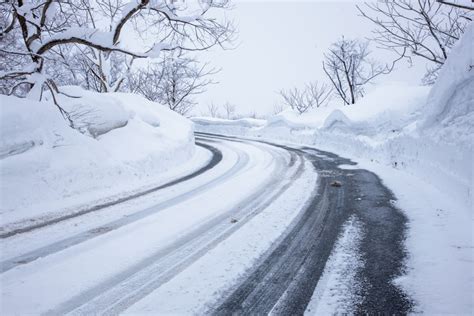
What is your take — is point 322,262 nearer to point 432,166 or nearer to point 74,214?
point 74,214

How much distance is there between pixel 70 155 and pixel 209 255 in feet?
16.2

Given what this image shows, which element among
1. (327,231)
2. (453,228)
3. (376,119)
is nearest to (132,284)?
(327,231)

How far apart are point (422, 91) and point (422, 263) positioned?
11.5m

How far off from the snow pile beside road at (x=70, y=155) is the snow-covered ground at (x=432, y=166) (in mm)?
5277

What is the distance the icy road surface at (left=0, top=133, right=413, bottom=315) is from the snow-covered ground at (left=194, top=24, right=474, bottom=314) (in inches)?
9.3

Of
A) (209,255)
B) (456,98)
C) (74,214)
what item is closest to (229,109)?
(456,98)

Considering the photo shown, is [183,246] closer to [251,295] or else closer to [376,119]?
[251,295]

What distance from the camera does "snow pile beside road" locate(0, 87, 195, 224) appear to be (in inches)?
219

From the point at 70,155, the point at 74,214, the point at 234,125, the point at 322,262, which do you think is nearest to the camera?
the point at 322,262

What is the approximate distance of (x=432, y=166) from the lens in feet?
21.7

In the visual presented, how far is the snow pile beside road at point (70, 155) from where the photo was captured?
18.3 feet

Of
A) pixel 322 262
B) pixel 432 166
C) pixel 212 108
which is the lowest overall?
pixel 322 262

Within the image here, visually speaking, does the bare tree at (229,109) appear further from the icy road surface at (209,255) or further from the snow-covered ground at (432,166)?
the icy road surface at (209,255)

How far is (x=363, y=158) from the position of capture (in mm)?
11352
